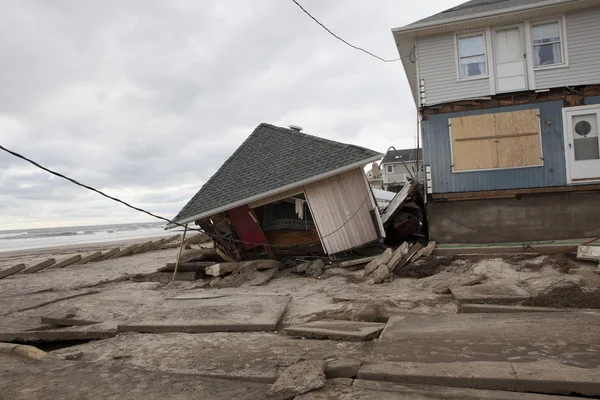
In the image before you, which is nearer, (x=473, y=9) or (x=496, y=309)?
(x=496, y=309)

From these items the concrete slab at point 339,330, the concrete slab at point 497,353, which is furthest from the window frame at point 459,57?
the concrete slab at point 339,330

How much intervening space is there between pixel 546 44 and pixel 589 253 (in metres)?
6.27

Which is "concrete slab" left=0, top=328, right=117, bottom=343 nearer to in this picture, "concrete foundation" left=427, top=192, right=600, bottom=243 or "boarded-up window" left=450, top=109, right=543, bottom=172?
"concrete foundation" left=427, top=192, right=600, bottom=243

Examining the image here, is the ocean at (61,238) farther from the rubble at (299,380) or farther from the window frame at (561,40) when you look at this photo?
the window frame at (561,40)

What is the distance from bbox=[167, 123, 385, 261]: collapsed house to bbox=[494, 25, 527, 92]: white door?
4489 mm

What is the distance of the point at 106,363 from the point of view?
436cm

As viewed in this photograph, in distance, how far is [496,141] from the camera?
35.8 ft

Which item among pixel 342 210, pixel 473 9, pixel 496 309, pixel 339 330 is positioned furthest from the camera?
pixel 473 9

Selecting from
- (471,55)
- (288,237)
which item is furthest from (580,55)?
(288,237)

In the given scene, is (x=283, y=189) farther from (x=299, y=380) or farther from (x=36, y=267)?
(x=36, y=267)

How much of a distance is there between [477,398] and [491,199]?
30.3 feet

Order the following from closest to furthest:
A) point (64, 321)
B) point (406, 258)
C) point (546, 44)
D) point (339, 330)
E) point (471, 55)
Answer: point (339, 330) → point (64, 321) → point (406, 258) → point (546, 44) → point (471, 55)

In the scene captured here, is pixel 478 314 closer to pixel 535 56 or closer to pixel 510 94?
pixel 510 94

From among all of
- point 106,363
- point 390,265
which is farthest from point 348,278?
point 106,363
